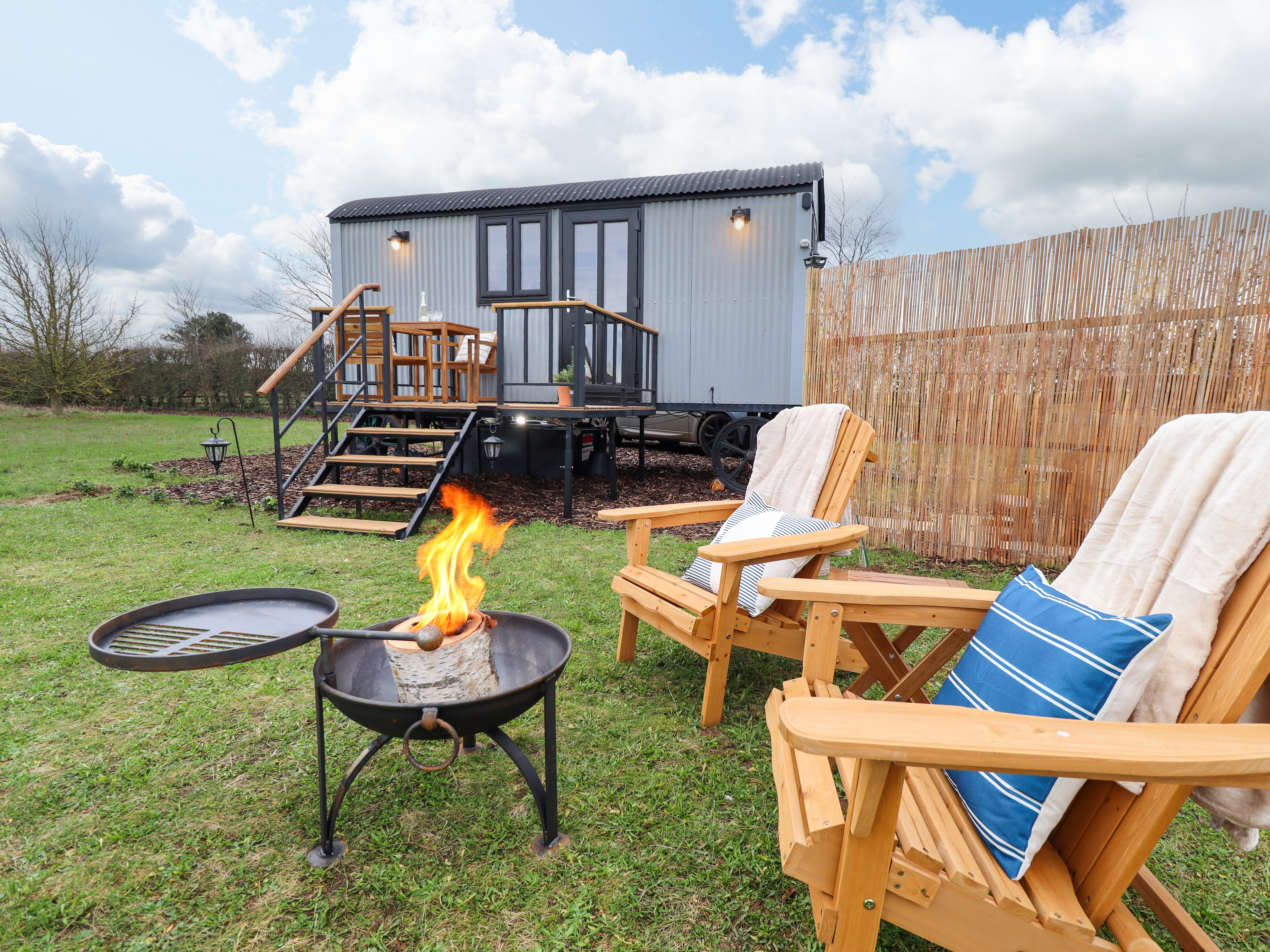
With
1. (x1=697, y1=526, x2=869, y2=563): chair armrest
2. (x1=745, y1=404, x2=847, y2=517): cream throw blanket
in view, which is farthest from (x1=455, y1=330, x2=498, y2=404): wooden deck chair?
(x1=697, y1=526, x2=869, y2=563): chair armrest

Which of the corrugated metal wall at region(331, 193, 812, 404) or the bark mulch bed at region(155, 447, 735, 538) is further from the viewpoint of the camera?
the corrugated metal wall at region(331, 193, 812, 404)

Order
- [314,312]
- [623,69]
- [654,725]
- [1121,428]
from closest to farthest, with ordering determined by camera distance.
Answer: [654,725]
[1121,428]
[314,312]
[623,69]

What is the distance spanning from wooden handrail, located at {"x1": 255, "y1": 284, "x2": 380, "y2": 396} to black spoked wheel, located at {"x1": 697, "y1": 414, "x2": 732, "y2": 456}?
4039 millimetres

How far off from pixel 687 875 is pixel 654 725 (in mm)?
667

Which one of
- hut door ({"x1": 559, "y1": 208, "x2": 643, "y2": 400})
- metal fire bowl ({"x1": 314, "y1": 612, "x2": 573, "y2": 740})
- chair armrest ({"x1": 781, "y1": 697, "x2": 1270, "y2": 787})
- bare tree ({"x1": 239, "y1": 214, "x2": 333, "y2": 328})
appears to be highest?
bare tree ({"x1": 239, "y1": 214, "x2": 333, "y2": 328})

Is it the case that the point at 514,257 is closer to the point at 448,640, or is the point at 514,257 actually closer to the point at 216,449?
the point at 216,449

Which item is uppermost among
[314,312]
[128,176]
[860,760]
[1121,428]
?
[128,176]

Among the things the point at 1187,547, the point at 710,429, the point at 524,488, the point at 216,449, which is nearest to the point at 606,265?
the point at 710,429

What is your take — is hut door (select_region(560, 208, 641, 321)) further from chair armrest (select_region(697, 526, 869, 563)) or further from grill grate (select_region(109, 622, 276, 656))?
grill grate (select_region(109, 622, 276, 656))

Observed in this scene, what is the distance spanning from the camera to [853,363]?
14.7 feet

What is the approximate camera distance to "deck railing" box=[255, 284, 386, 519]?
483 cm

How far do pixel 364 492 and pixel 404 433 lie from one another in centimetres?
74

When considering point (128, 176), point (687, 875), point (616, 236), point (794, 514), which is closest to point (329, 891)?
point (687, 875)

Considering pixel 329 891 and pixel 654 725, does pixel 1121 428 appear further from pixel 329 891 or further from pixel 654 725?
pixel 329 891
